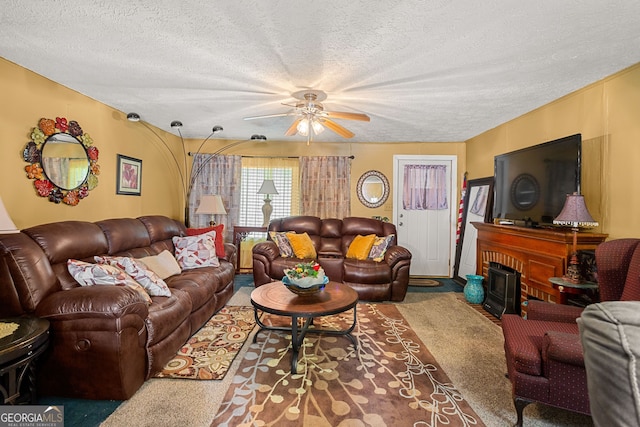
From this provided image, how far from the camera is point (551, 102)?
10.5 ft

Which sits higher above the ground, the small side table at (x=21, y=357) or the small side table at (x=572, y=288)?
the small side table at (x=572, y=288)

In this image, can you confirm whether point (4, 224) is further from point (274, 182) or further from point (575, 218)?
point (575, 218)

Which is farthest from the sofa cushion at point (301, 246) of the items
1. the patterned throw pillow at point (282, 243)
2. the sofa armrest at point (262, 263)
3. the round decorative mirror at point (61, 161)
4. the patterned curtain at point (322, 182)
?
the round decorative mirror at point (61, 161)

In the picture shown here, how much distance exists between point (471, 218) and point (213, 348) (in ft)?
13.8

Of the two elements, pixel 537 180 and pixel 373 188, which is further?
pixel 373 188

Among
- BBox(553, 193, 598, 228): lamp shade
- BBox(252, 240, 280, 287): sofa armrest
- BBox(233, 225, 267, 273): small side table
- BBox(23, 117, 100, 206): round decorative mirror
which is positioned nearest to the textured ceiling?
BBox(23, 117, 100, 206): round decorative mirror

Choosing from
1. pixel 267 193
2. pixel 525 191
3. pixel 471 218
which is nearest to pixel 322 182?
pixel 267 193

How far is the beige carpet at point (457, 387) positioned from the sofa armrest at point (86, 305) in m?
0.59

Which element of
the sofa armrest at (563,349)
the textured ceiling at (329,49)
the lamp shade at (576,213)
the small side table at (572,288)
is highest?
the textured ceiling at (329,49)

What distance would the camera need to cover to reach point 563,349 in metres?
1.51

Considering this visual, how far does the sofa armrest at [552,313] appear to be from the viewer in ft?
6.57

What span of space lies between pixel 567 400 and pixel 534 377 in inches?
6.7

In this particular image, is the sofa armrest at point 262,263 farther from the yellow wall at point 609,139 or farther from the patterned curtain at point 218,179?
the yellow wall at point 609,139

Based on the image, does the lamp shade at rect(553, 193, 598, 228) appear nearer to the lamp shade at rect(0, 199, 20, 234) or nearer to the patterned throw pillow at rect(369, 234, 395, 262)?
the patterned throw pillow at rect(369, 234, 395, 262)
